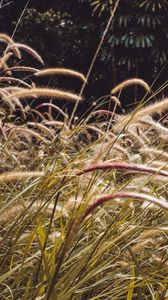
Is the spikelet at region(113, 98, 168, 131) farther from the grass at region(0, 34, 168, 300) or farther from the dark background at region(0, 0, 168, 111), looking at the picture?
the dark background at region(0, 0, 168, 111)

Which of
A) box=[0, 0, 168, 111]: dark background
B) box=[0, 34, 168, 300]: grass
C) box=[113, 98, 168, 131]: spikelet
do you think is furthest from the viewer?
box=[0, 0, 168, 111]: dark background

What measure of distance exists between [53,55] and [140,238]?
324 inches

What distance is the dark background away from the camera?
880 centimetres

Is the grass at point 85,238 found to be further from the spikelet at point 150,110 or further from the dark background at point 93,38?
the dark background at point 93,38

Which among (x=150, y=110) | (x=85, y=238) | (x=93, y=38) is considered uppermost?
(x=150, y=110)

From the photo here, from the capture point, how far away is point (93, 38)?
9672 millimetres

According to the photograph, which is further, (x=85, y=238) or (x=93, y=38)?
(x=93, y=38)

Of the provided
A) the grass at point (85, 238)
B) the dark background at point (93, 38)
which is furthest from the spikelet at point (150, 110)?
the dark background at point (93, 38)

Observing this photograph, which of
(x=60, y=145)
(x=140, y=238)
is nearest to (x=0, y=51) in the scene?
(x=60, y=145)

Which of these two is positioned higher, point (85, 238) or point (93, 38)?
point (85, 238)

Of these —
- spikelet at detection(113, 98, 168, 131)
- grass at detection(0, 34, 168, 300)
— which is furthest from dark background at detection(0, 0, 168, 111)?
spikelet at detection(113, 98, 168, 131)

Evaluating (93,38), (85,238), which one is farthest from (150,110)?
(93,38)

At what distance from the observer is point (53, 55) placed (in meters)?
9.62

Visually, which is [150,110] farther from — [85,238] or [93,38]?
[93,38]
